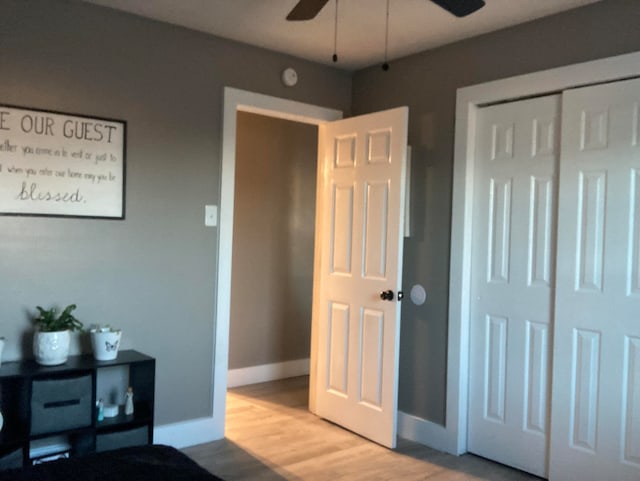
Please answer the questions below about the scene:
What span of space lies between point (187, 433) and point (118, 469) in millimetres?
1728

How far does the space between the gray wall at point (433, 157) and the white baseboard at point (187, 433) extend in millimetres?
1226

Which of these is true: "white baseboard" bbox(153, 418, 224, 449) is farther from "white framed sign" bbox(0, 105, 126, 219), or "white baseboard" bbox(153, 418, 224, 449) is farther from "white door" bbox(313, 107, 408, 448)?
"white framed sign" bbox(0, 105, 126, 219)

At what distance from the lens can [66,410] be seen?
2715mm

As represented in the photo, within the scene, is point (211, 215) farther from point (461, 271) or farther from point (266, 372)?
point (266, 372)

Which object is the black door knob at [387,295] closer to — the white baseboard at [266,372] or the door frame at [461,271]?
the door frame at [461,271]

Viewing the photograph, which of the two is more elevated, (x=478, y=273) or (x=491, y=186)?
(x=491, y=186)

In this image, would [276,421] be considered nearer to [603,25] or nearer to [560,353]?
[560,353]

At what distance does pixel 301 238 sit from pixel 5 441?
310 centimetres

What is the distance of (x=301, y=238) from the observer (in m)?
5.27

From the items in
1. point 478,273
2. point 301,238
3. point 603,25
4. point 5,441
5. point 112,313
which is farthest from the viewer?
point 301,238

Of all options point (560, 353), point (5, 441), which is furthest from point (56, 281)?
point (560, 353)

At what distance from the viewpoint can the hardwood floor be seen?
3.09 metres

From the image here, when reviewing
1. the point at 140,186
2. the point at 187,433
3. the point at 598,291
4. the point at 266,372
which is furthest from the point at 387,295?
the point at 266,372

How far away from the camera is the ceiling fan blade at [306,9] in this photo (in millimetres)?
2273
